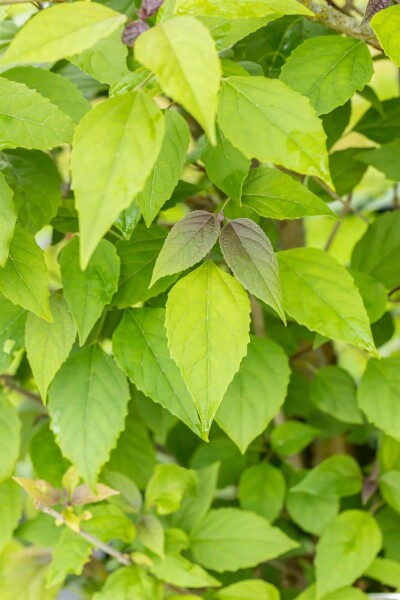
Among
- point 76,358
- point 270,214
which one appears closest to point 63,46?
point 270,214

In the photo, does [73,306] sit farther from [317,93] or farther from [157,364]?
[317,93]

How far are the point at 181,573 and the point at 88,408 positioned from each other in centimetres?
17

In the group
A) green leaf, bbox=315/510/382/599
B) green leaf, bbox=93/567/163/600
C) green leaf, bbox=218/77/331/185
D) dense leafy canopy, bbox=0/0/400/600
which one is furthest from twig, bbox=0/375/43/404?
green leaf, bbox=218/77/331/185

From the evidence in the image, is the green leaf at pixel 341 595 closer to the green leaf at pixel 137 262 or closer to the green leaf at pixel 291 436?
the green leaf at pixel 291 436

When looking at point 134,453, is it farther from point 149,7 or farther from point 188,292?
point 149,7

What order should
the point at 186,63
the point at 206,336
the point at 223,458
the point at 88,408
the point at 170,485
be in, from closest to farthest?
the point at 186,63 → the point at 206,336 → the point at 88,408 → the point at 170,485 → the point at 223,458

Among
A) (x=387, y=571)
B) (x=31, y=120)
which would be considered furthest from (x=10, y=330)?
(x=387, y=571)

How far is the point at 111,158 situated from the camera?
0.99ft

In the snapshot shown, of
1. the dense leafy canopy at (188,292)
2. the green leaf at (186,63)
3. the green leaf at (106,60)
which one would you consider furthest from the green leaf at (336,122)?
the green leaf at (186,63)

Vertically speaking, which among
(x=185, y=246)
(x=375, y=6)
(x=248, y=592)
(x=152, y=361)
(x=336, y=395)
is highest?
(x=375, y=6)

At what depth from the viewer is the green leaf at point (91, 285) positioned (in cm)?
48

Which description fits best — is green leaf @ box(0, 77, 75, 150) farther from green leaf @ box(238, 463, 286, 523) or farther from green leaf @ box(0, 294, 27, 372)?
green leaf @ box(238, 463, 286, 523)

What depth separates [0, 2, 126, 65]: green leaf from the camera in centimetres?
30

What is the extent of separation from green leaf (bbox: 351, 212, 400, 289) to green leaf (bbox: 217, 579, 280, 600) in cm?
28
